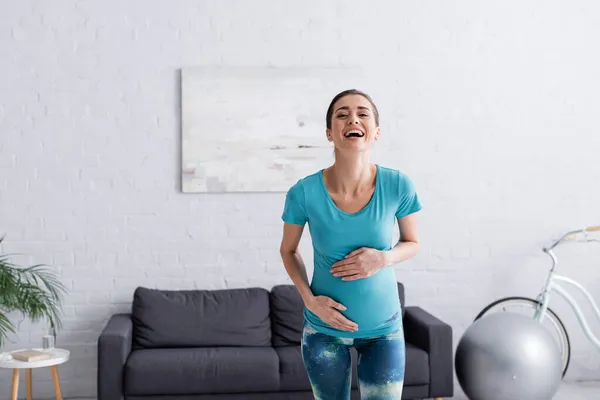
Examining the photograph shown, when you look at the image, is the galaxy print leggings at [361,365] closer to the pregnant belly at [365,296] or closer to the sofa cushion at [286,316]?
the pregnant belly at [365,296]

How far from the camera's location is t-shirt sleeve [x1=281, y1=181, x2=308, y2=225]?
204 cm

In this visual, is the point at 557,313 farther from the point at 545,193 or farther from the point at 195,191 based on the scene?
the point at 195,191

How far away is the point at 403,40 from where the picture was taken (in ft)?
14.3

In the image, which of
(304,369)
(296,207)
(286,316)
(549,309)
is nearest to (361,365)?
(296,207)

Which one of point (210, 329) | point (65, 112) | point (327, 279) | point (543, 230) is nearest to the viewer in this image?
point (327, 279)

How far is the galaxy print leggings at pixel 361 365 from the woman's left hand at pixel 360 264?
0.18 m

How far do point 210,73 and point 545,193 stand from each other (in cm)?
218

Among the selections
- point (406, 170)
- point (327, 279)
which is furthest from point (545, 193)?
point (327, 279)

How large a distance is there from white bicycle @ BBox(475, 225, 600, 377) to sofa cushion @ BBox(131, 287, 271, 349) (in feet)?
4.56

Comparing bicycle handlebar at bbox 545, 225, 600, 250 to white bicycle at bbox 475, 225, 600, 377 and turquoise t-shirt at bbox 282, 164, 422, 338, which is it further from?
turquoise t-shirt at bbox 282, 164, 422, 338

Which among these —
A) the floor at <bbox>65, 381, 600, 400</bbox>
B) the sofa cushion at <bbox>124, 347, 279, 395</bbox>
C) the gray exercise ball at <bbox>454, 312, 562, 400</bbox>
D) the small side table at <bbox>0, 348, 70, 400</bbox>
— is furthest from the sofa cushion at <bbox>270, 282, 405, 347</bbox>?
the small side table at <bbox>0, 348, 70, 400</bbox>

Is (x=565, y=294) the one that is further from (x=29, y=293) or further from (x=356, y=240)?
(x=29, y=293)

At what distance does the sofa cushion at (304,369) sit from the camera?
3629 millimetres

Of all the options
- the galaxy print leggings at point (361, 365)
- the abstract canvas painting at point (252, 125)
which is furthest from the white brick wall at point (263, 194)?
the galaxy print leggings at point (361, 365)
